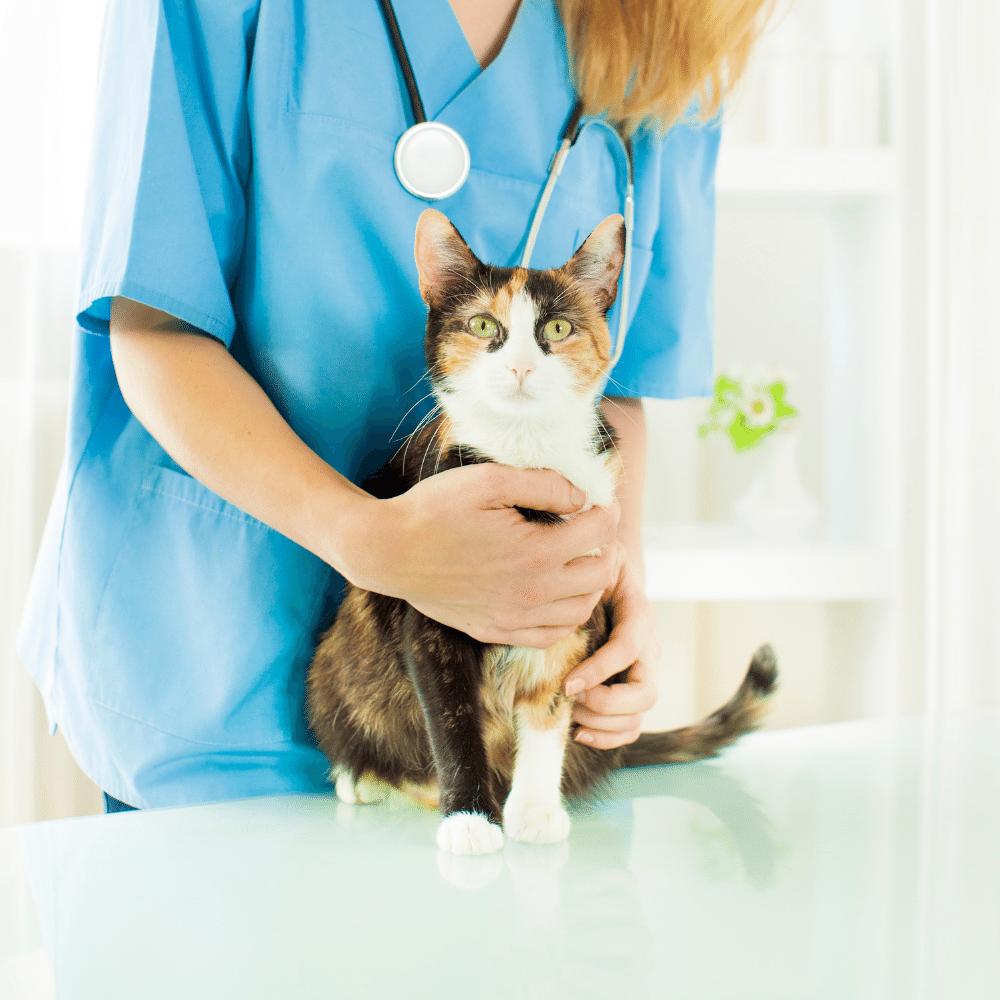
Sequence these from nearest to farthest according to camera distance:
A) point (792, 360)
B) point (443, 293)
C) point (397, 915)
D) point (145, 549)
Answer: point (397, 915), point (443, 293), point (145, 549), point (792, 360)

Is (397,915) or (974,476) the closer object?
(397,915)

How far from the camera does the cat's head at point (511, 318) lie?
0.49 m

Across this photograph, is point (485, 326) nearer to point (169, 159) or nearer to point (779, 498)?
point (169, 159)

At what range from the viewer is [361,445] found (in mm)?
596

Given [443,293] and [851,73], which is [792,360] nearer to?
[851,73]

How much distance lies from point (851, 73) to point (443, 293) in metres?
1.23

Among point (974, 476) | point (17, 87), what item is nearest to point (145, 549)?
point (17, 87)

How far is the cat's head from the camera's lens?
0.49 m

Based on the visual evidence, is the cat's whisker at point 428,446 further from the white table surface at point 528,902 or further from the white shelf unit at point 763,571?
the white shelf unit at point 763,571

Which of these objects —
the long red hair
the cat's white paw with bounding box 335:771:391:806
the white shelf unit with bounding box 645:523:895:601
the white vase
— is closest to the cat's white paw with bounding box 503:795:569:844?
the cat's white paw with bounding box 335:771:391:806

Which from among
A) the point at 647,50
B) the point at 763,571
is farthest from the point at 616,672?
the point at 763,571

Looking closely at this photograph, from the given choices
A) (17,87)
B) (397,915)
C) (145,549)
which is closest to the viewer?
(397,915)

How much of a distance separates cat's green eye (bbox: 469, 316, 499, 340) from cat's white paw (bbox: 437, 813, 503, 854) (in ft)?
0.91

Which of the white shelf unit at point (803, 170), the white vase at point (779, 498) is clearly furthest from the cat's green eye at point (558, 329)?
the white vase at point (779, 498)
